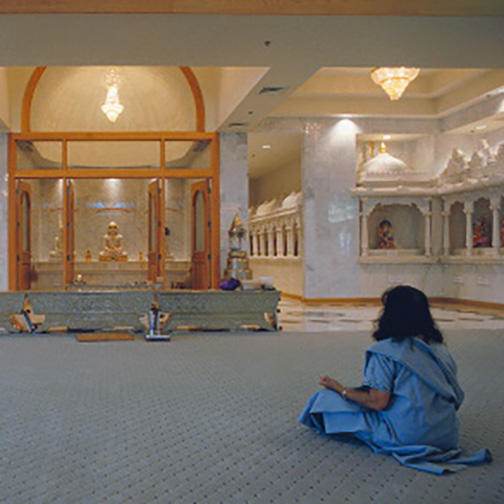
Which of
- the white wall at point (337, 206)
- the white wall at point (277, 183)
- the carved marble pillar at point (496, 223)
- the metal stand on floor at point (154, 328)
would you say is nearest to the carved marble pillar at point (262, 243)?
the white wall at point (277, 183)

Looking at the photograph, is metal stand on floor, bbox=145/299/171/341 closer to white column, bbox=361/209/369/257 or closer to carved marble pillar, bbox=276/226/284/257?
white column, bbox=361/209/369/257

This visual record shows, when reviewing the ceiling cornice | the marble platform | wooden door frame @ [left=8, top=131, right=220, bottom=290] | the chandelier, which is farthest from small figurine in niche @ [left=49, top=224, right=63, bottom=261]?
the ceiling cornice

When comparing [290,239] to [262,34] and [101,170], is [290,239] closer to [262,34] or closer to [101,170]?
[101,170]

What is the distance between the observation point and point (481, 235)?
38.3ft

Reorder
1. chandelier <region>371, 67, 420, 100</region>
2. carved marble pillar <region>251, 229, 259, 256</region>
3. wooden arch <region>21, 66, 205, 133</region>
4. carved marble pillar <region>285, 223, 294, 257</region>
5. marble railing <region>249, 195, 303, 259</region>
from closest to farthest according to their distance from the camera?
chandelier <region>371, 67, 420, 100</region> → wooden arch <region>21, 66, 205, 133</region> → marble railing <region>249, 195, 303, 259</region> → carved marble pillar <region>285, 223, 294, 257</region> → carved marble pillar <region>251, 229, 259, 256</region>

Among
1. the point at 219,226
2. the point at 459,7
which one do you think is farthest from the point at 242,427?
the point at 219,226

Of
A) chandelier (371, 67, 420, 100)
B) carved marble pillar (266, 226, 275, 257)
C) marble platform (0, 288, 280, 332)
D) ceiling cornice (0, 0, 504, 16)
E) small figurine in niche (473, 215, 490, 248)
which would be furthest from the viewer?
carved marble pillar (266, 226, 275, 257)

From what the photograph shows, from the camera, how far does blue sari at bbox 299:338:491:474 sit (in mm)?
2914

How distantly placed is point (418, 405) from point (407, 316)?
0.43m

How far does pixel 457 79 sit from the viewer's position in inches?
423

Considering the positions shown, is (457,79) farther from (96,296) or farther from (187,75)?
(96,296)

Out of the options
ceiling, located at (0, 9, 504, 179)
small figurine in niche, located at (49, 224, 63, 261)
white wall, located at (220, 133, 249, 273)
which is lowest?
small figurine in niche, located at (49, 224, 63, 261)

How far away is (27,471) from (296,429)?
1.49m

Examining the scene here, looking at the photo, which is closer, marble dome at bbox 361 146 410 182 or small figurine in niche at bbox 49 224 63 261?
marble dome at bbox 361 146 410 182
